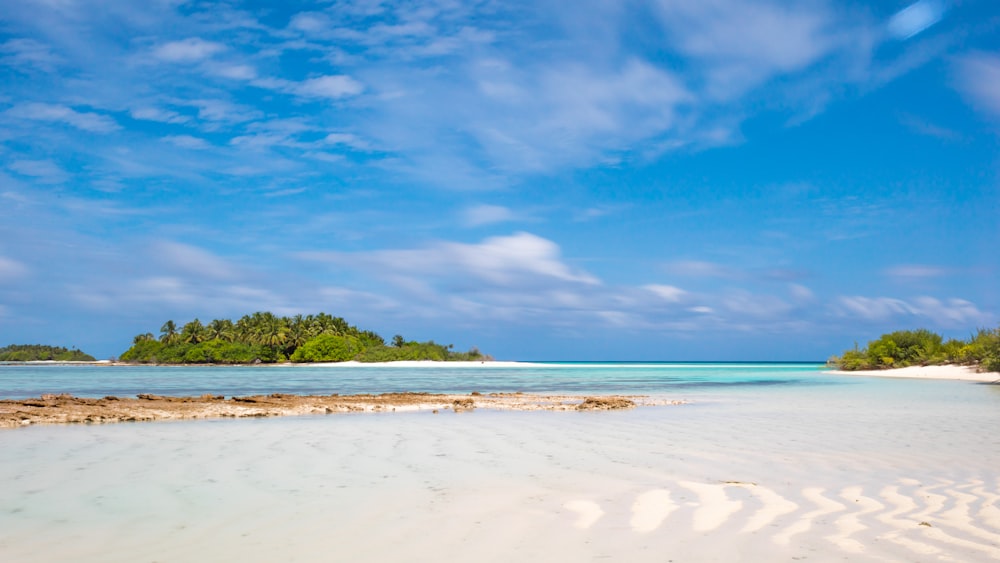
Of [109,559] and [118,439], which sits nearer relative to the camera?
[109,559]

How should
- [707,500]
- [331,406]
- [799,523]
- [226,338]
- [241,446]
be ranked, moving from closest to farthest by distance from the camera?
1. [799,523]
2. [707,500]
3. [241,446]
4. [331,406]
5. [226,338]

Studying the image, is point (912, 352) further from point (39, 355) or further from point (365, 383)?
point (39, 355)

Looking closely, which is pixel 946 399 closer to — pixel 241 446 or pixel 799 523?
pixel 799 523

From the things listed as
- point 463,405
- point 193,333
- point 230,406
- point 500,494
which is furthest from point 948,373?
point 193,333

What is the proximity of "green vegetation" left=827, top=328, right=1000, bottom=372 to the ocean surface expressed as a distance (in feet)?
139

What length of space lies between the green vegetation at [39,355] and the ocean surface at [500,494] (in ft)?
590

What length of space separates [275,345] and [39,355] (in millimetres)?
82046

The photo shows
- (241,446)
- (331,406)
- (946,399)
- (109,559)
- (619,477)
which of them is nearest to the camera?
(109,559)

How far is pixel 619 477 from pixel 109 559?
5.87 meters

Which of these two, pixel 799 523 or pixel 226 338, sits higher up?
pixel 226 338

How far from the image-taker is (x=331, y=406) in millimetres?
20266

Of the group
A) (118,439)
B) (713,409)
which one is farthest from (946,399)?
(118,439)

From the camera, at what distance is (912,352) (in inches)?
2426

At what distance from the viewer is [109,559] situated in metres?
5.35
